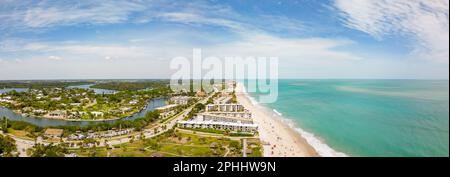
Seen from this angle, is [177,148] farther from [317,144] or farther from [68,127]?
[68,127]

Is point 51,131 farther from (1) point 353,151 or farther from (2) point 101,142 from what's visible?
(1) point 353,151

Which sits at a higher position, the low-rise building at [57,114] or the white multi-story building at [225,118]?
the white multi-story building at [225,118]

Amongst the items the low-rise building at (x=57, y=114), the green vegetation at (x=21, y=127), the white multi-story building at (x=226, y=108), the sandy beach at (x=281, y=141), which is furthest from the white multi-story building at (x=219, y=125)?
the low-rise building at (x=57, y=114)

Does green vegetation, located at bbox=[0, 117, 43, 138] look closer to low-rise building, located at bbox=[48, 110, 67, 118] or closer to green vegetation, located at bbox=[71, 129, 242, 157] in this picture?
green vegetation, located at bbox=[71, 129, 242, 157]

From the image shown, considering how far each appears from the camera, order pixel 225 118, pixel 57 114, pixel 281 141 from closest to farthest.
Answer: pixel 281 141 → pixel 225 118 → pixel 57 114

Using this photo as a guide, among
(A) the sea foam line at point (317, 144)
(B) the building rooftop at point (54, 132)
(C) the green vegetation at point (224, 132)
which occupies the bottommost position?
(A) the sea foam line at point (317, 144)

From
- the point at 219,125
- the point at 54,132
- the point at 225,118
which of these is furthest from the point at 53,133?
the point at 225,118

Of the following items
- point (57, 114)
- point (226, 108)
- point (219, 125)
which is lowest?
point (57, 114)

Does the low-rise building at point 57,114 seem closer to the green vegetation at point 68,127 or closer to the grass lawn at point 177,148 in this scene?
the green vegetation at point 68,127
